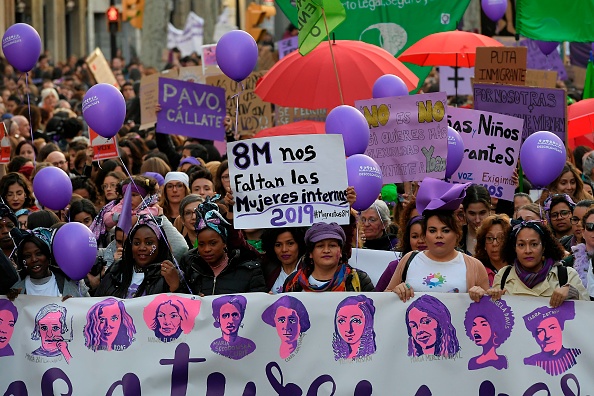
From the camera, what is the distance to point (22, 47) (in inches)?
442

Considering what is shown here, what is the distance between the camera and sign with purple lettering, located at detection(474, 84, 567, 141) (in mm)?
10219

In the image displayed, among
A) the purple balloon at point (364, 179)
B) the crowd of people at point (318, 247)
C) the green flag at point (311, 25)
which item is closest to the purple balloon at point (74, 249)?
the crowd of people at point (318, 247)

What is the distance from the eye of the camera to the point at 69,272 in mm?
7445

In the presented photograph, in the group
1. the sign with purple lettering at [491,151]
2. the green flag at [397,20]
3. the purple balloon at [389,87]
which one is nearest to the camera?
the sign with purple lettering at [491,151]

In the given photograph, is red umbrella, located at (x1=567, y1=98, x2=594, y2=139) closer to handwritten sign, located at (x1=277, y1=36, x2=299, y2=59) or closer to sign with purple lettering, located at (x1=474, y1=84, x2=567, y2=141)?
sign with purple lettering, located at (x1=474, y1=84, x2=567, y2=141)

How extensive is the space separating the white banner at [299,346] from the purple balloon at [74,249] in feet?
0.63

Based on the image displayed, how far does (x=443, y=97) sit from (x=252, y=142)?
1.89 meters

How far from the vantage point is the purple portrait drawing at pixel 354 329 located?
23.1 feet

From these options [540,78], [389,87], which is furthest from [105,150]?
[540,78]

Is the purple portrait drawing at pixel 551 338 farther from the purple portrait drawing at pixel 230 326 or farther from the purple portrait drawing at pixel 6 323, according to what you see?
the purple portrait drawing at pixel 6 323

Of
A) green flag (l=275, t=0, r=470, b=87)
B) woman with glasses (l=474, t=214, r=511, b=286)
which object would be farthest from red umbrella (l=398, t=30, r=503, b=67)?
woman with glasses (l=474, t=214, r=511, b=286)

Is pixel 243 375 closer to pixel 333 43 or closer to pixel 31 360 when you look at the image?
pixel 31 360

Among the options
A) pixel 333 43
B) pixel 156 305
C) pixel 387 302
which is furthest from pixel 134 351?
pixel 333 43

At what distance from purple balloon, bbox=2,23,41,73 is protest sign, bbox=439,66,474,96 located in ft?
19.1
